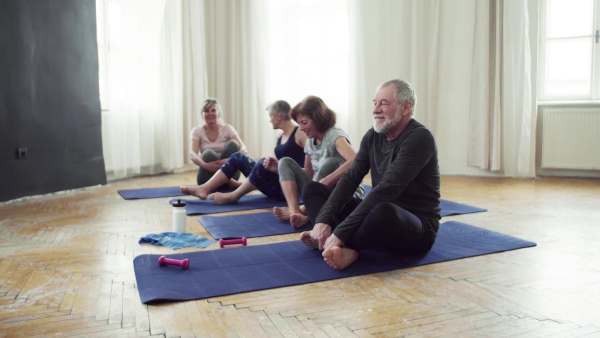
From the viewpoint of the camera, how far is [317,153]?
130 inches

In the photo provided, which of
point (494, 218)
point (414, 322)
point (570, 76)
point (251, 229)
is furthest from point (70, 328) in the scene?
point (570, 76)

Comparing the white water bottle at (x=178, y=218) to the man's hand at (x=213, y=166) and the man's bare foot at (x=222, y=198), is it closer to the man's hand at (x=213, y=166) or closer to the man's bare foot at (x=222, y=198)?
the man's bare foot at (x=222, y=198)

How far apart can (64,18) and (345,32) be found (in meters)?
3.08

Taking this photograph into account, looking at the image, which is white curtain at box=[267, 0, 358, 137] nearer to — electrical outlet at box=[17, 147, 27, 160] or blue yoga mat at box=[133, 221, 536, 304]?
electrical outlet at box=[17, 147, 27, 160]


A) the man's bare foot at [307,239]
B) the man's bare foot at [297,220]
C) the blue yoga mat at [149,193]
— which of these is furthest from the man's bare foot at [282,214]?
the blue yoga mat at [149,193]

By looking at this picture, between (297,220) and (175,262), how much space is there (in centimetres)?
93

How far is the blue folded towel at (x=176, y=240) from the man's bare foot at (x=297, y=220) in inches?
18.2

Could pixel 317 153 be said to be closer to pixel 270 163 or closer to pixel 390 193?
pixel 270 163

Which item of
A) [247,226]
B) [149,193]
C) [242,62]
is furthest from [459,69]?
[247,226]

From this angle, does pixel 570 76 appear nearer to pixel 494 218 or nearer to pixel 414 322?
pixel 494 218

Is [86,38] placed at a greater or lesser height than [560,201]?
greater

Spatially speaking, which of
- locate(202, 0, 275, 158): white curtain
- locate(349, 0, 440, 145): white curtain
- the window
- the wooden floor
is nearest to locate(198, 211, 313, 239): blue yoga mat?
the wooden floor

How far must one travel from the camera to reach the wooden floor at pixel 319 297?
174 cm

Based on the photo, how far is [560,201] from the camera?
4.21m
